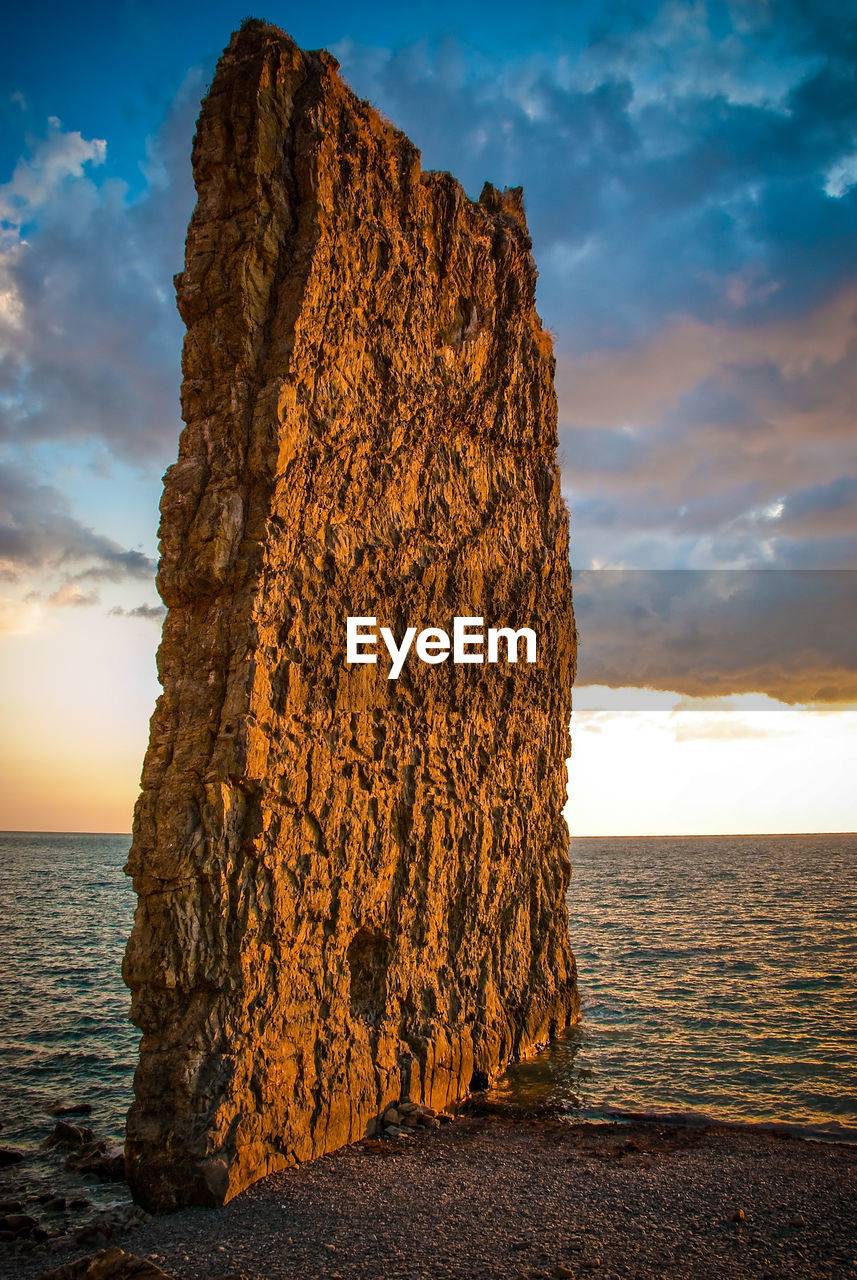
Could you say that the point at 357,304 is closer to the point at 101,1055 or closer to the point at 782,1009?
the point at 101,1055

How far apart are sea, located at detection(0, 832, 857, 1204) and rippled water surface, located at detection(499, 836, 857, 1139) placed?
56 millimetres

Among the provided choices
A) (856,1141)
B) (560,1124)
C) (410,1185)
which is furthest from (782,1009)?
(410,1185)

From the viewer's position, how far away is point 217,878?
11.5 meters

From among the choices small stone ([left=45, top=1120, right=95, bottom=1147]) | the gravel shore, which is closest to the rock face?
the gravel shore

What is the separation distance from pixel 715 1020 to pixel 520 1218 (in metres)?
14.2

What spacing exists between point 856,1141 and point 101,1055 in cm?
1781

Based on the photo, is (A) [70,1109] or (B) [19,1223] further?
(A) [70,1109]

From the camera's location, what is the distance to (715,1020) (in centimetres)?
2248

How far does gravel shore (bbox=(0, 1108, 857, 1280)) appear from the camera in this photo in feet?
30.8

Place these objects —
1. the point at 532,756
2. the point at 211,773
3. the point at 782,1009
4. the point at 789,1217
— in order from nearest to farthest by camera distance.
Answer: the point at 789,1217, the point at 211,773, the point at 532,756, the point at 782,1009

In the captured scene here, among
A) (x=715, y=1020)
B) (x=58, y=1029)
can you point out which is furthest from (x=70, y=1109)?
(x=715, y=1020)

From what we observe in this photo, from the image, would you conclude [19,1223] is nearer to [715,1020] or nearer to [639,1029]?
[639,1029]

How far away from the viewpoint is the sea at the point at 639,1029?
16.3 meters

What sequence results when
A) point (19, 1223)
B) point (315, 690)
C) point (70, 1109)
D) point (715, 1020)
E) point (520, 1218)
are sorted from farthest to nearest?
point (715, 1020) → point (70, 1109) → point (315, 690) → point (19, 1223) → point (520, 1218)
